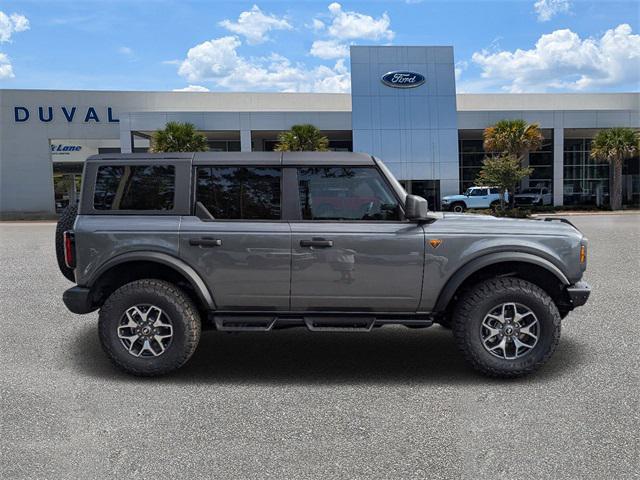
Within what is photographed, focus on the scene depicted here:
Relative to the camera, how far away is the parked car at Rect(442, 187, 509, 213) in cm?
3180

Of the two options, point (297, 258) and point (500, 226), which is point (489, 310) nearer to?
point (500, 226)

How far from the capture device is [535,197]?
35.7m

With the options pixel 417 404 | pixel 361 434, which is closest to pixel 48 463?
pixel 361 434

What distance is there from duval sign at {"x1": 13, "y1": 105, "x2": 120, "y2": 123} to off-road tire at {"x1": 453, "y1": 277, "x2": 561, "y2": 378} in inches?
1487

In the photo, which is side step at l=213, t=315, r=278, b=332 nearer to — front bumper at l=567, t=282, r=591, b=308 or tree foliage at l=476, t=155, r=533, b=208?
front bumper at l=567, t=282, r=591, b=308

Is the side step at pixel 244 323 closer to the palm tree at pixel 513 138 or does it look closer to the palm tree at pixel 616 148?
the palm tree at pixel 513 138

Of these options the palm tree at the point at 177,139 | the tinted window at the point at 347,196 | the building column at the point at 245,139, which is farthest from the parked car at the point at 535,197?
the tinted window at the point at 347,196

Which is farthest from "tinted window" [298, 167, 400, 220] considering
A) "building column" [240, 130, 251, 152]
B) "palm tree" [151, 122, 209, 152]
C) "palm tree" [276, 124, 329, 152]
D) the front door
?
"building column" [240, 130, 251, 152]

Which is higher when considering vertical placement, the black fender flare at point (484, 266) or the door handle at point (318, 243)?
the door handle at point (318, 243)

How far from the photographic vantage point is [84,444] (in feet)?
10.6

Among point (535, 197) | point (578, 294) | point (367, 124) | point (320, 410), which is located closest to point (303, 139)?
point (367, 124)

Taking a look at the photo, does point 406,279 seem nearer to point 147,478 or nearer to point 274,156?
point 274,156

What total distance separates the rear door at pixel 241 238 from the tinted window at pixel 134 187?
0.26 meters

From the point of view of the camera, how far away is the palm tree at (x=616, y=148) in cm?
3256
